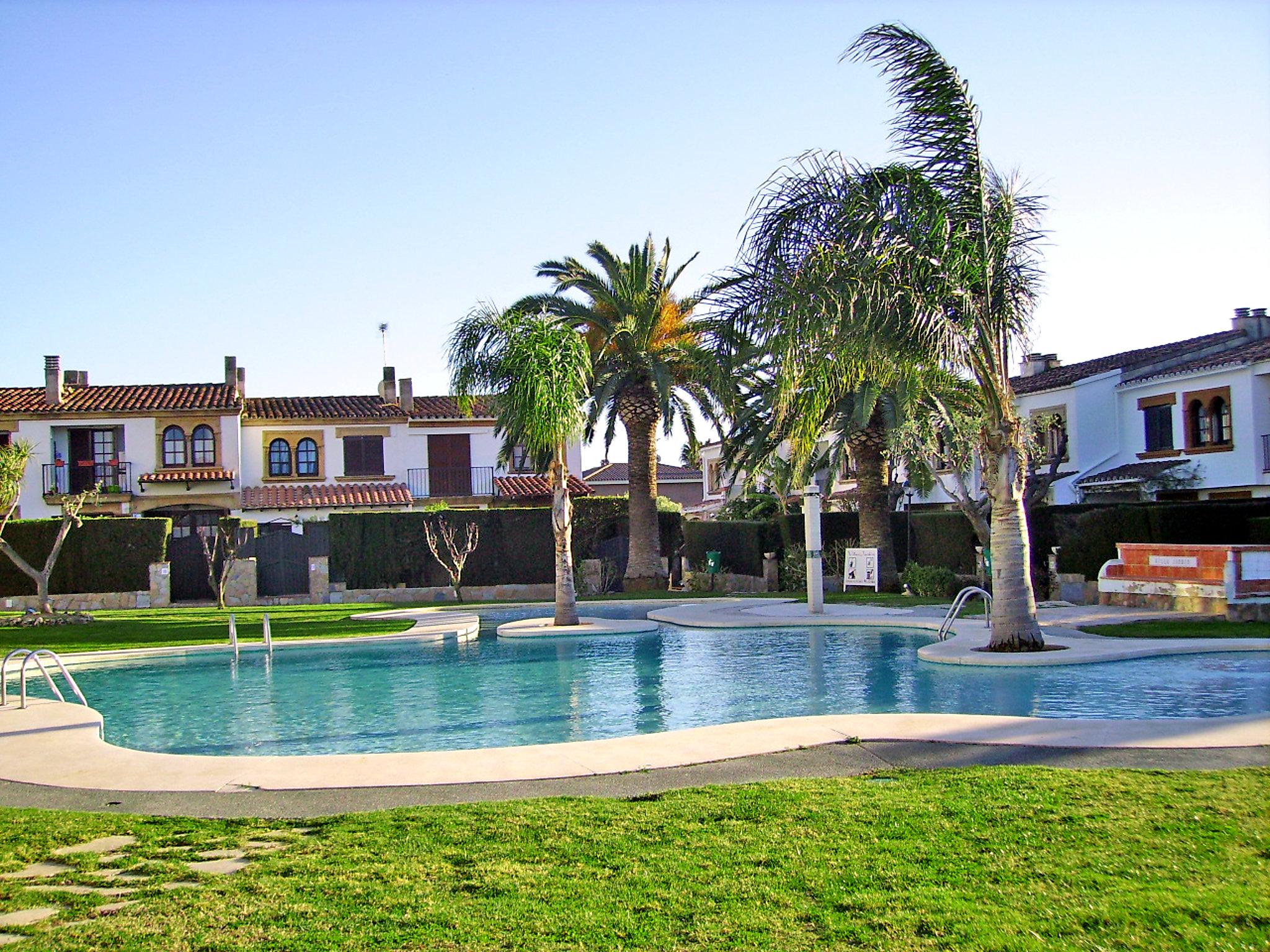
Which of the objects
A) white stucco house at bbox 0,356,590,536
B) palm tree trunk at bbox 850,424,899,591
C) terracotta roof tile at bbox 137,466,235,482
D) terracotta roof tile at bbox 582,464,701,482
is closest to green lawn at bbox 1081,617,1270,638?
palm tree trunk at bbox 850,424,899,591

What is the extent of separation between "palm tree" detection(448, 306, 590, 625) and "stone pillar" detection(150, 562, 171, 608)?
13.8m

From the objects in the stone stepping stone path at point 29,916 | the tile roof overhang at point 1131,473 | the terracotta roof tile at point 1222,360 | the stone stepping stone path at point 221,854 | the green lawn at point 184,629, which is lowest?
the green lawn at point 184,629

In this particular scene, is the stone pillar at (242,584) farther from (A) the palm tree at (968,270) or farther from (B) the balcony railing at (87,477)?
(A) the palm tree at (968,270)

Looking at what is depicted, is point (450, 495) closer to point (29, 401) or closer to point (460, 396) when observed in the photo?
point (29, 401)

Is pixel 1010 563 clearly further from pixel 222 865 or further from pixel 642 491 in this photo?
pixel 642 491

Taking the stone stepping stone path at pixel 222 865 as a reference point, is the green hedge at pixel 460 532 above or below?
above

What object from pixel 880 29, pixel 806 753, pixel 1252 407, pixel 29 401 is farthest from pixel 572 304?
pixel 29 401

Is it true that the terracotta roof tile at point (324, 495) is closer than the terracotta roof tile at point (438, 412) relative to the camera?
Yes

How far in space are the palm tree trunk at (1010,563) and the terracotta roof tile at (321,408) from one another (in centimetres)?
3531

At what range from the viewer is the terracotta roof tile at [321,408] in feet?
152

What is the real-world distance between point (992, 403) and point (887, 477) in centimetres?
1400

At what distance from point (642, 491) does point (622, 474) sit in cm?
3243

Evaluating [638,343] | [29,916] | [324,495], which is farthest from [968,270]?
[324,495]

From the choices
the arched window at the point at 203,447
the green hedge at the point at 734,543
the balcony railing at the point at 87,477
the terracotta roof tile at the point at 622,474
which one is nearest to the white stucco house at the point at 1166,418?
the green hedge at the point at 734,543
